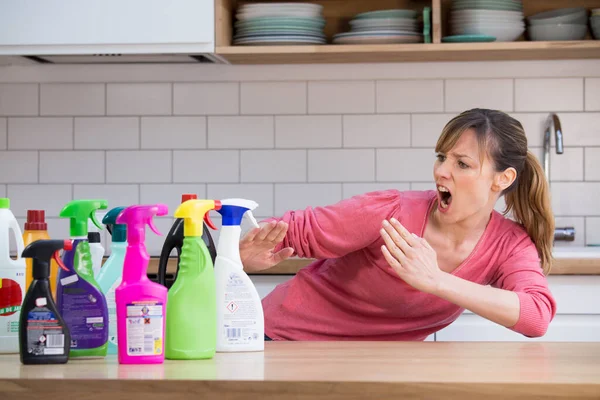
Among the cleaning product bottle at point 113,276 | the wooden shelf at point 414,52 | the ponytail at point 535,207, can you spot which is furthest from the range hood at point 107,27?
the cleaning product bottle at point 113,276

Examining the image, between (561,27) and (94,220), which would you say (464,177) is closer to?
(94,220)

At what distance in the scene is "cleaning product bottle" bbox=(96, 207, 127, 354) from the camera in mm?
1434

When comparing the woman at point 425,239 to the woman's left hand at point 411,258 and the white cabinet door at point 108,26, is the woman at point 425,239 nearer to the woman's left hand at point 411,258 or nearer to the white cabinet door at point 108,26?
the woman's left hand at point 411,258

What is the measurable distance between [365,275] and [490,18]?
139cm

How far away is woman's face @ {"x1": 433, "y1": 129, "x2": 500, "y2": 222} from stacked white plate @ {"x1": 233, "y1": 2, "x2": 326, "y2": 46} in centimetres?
126

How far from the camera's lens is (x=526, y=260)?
1.84 m

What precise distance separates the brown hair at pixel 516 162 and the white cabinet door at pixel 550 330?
0.68 metres

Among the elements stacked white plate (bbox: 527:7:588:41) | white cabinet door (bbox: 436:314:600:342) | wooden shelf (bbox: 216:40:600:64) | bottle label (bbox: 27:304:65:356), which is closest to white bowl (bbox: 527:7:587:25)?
stacked white plate (bbox: 527:7:588:41)

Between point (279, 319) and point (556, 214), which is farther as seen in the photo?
point (556, 214)

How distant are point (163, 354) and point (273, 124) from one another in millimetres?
2044

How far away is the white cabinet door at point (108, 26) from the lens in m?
2.97

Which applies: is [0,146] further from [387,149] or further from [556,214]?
[556,214]

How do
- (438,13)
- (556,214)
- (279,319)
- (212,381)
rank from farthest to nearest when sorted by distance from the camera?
1. (556,214)
2. (438,13)
3. (279,319)
4. (212,381)

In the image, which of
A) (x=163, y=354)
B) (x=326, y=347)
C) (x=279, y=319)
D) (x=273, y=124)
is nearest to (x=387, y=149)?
(x=273, y=124)
